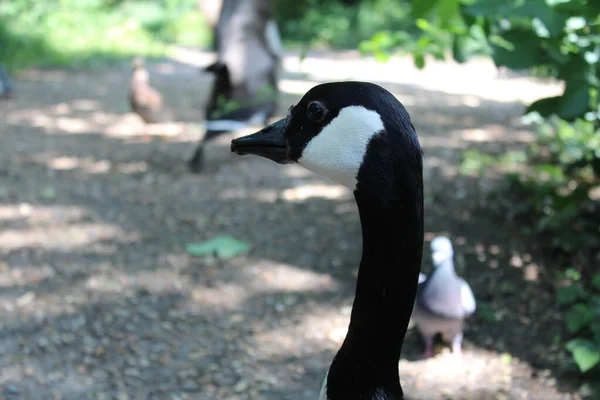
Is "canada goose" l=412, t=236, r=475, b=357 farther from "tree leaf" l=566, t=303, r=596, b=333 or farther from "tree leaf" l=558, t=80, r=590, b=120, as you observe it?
"tree leaf" l=558, t=80, r=590, b=120

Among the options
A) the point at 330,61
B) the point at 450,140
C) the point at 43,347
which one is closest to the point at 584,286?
the point at 43,347

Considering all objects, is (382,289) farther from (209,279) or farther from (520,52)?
(209,279)

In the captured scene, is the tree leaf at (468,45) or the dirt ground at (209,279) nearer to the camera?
the dirt ground at (209,279)

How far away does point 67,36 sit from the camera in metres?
14.5

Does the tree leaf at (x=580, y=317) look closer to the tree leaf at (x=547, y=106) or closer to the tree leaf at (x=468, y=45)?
the tree leaf at (x=547, y=106)

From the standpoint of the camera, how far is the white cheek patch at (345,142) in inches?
54.6

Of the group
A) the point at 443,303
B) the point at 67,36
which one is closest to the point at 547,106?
the point at 443,303

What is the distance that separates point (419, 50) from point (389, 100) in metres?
2.12

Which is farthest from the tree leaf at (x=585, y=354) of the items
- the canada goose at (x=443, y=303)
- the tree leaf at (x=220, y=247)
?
the tree leaf at (x=220, y=247)

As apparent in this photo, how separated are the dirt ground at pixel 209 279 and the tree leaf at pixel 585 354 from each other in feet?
0.99

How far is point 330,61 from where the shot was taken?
16.0 meters

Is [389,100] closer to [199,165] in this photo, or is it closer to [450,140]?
[199,165]

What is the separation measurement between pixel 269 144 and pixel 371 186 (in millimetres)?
326

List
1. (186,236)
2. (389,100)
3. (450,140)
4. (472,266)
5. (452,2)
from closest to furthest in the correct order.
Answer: (389,100) → (452,2) → (472,266) → (186,236) → (450,140)
